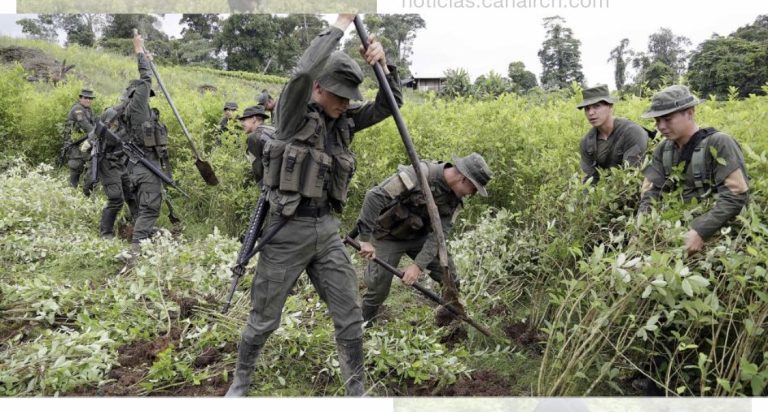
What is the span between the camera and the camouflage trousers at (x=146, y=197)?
560cm

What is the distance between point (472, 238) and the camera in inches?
169

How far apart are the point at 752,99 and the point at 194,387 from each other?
387 centimetres

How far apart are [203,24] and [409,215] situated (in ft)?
9.06

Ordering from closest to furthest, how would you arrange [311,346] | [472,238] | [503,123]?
[311,346], [472,238], [503,123]

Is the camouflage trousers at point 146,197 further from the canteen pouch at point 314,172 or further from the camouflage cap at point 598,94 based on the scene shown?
the camouflage cap at point 598,94

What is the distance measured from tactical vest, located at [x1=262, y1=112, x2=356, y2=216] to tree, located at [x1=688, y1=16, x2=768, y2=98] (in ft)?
8.35

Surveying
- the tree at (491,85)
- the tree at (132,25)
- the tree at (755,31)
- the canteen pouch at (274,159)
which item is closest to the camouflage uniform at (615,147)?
the tree at (755,31)

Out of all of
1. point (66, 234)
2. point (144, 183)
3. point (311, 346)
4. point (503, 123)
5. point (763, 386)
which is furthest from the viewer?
point (66, 234)

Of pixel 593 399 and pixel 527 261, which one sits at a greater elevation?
pixel 527 261

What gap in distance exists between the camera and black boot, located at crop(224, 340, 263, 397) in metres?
2.92

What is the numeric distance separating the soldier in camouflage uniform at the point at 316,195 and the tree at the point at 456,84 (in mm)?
2646

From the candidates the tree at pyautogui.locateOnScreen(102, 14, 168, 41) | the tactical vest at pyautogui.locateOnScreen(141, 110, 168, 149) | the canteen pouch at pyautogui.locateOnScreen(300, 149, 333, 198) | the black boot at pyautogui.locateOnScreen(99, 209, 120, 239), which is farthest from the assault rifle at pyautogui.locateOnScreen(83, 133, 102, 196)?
the canteen pouch at pyautogui.locateOnScreen(300, 149, 333, 198)

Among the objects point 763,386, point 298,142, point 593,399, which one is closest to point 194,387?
point 298,142

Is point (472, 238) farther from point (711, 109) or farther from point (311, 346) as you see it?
point (711, 109)
